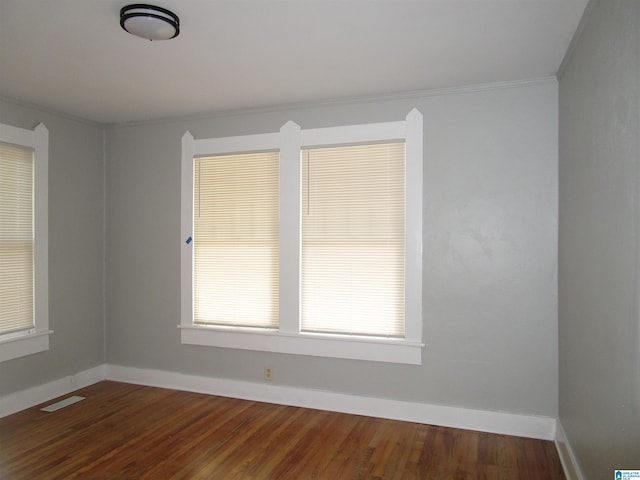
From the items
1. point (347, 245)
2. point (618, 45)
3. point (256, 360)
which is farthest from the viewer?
point (256, 360)

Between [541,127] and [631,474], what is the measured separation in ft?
8.05

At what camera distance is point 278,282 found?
402 cm

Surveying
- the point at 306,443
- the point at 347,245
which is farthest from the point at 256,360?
the point at 347,245

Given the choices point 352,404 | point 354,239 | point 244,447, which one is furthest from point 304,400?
point 354,239

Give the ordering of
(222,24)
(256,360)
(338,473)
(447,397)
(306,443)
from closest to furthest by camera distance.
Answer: (222,24) → (338,473) → (306,443) → (447,397) → (256,360)

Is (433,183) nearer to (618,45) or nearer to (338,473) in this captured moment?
(618,45)

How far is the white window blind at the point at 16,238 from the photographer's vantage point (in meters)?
3.73

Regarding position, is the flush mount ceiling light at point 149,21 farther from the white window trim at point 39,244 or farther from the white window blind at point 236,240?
the white window trim at point 39,244

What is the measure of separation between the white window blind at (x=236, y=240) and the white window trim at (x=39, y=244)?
1.32m

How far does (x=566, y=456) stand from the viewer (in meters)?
2.79

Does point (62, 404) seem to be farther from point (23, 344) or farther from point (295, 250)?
point (295, 250)

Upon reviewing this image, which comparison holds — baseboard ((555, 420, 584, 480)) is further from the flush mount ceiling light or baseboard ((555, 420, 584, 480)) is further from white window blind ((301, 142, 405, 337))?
the flush mount ceiling light

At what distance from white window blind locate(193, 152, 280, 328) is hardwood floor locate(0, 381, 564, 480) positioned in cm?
88

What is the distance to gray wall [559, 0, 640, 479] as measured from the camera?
5.29 feet
